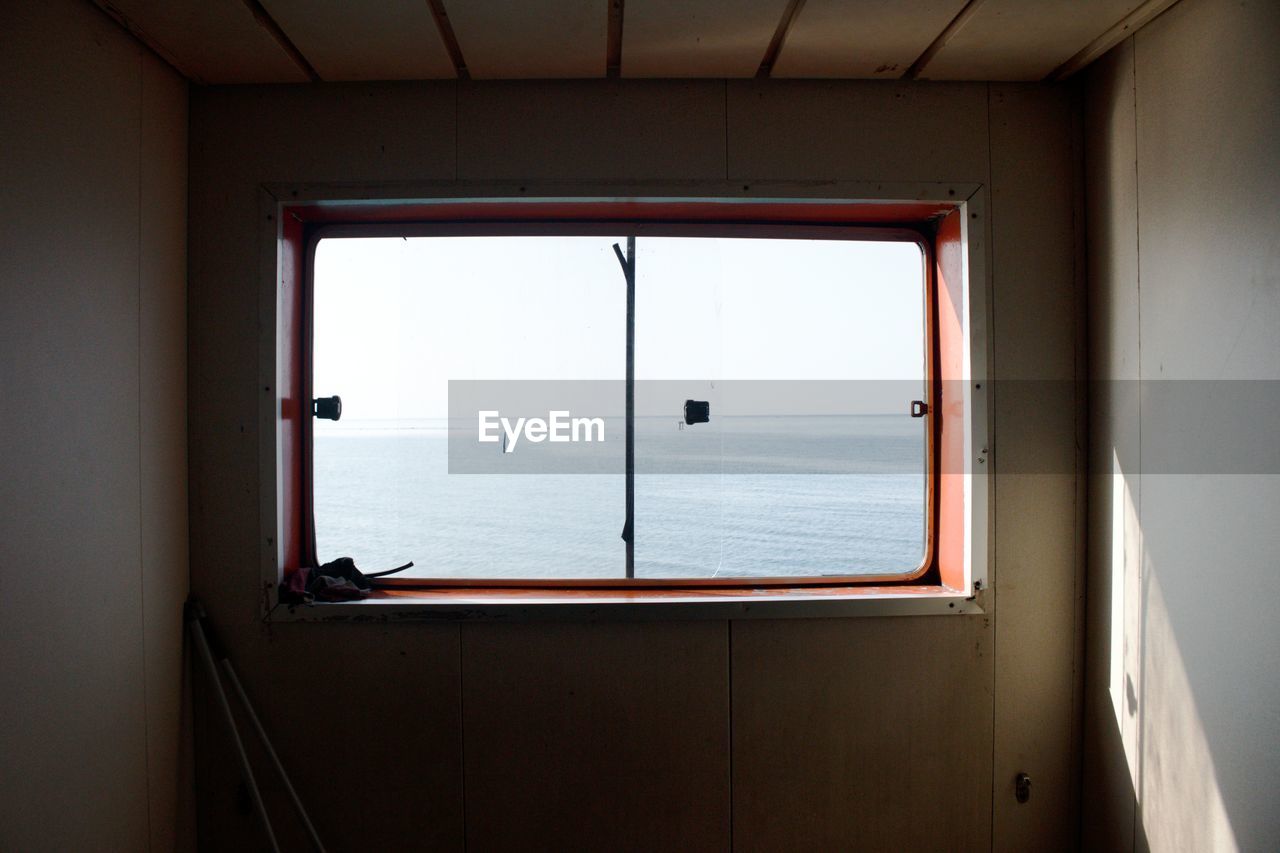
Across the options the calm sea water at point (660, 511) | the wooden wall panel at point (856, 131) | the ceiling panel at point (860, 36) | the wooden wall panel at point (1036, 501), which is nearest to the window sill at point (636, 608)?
the wooden wall panel at point (1036, 501)

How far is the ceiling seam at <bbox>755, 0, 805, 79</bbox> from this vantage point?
1.64 meters

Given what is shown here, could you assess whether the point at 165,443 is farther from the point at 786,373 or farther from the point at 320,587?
the point at 786,373

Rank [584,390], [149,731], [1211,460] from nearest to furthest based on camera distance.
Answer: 1. [1211,460]
2. [149,731]
3. [584,390]

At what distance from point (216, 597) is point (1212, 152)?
274cm

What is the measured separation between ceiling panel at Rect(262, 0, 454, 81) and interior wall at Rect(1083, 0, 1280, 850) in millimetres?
1789

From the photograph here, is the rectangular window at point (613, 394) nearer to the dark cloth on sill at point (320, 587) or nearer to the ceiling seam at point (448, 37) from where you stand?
the dark cloth on sill at point (320, 587)

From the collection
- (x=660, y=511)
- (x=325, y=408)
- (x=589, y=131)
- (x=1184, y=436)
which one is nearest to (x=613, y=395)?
(x=325, y=408)

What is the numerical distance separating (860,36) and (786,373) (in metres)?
25.0

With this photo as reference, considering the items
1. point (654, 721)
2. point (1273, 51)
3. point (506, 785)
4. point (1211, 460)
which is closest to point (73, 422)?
point (506, 785)

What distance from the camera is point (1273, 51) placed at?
140cm

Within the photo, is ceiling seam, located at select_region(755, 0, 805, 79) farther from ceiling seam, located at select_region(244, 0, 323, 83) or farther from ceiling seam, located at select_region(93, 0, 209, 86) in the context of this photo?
ceiling seam, located at select_region(93, 0, 209, 86)

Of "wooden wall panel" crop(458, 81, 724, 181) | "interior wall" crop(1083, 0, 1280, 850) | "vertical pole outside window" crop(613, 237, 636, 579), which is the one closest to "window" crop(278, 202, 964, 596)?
"vertical pole outside window" crop(613, 237, 636, 579)

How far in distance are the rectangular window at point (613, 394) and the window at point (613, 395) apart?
0.07 ft

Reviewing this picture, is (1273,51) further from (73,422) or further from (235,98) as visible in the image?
(73,422)
